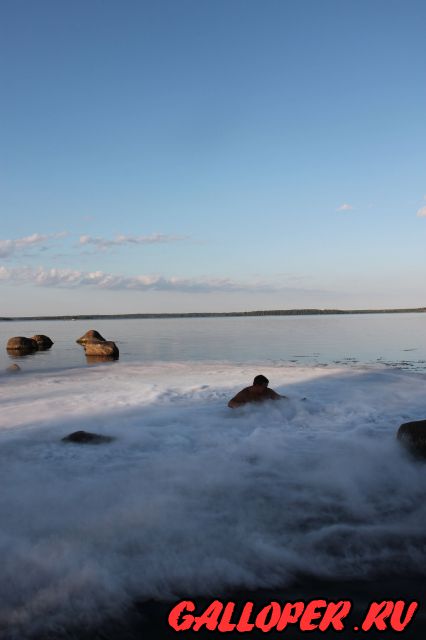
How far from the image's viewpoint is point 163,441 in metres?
7.90

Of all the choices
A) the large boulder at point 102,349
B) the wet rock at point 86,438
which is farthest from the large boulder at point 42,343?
the wet rock at point 86,438

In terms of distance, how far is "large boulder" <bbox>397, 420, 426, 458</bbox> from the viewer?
6648 millimetres

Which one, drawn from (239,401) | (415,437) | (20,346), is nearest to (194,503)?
(415,437)

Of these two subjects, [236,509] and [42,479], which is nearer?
[236,509]

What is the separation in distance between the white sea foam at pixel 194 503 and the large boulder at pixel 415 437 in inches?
8.5

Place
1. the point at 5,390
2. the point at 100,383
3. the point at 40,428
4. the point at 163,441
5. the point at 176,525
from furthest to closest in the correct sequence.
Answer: the point at 100,383 → the point at 5,390 → the point at 40,428 → the point at 163,441 → the point at 176,525

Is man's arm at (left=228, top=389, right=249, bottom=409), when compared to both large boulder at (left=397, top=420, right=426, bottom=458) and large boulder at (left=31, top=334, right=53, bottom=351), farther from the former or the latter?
large boulder at (left=31, top=334, right=53, bottom=351)

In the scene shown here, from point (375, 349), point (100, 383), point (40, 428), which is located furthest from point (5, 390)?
point (375, 349)

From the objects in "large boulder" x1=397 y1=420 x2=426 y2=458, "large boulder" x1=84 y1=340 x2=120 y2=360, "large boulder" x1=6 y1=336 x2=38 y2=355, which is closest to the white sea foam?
"large boulder" x1=397 y1=420 x2=426 y2=458

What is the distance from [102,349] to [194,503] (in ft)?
76.6

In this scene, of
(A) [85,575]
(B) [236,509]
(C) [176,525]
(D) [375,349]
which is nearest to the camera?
(A) [85,575]

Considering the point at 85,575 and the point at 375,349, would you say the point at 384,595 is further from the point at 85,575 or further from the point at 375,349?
the point at 375,349

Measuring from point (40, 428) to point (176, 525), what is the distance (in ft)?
17.4

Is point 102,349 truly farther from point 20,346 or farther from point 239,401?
point 239,401
